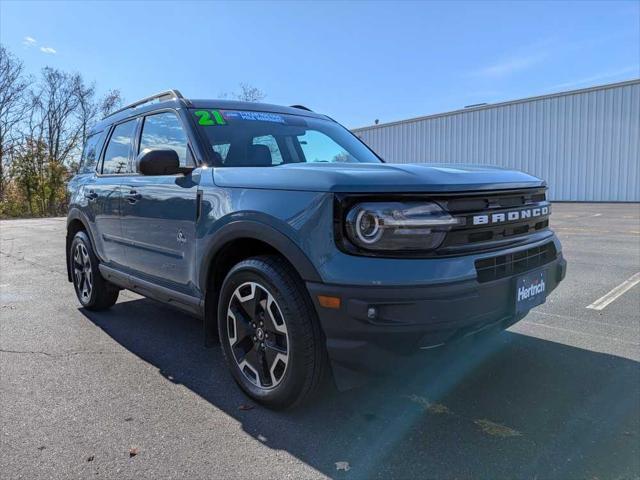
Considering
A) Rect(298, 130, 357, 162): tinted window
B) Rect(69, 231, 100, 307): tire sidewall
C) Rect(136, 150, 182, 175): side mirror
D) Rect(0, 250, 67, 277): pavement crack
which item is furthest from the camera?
Rect(0, 250, 67, 277): pavement crack

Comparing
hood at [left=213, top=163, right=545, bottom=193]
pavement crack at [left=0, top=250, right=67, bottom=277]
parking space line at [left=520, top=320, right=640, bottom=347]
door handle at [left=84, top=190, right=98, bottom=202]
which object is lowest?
pavement crack at [left=0, top=250, right=67, bottom=277]

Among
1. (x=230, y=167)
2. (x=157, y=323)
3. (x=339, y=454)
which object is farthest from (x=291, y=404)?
(x=157, y=323)

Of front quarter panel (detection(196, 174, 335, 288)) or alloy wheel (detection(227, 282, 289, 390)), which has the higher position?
front quarter panel (detection(196, 174, 335, 288))

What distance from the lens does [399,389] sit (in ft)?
10.5

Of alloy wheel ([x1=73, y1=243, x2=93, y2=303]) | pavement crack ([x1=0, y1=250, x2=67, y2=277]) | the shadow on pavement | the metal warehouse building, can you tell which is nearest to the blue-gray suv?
the shadow on pavement

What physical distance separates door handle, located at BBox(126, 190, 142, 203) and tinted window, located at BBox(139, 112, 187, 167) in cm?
38

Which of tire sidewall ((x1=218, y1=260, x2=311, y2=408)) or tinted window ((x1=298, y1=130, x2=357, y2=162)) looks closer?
tire sidewall ((x1=218, y1=260, x2=311, y2=408))

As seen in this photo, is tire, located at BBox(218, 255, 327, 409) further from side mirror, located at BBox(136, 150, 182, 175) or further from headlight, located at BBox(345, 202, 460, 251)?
side mirror, located at BBox(136, 150, 182, 175)

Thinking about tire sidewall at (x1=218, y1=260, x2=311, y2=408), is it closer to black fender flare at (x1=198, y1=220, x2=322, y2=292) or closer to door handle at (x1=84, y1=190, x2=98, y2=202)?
black fender flare at (x1=198, y1=220, x2=322, y2=292)

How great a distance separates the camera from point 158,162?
317 cm

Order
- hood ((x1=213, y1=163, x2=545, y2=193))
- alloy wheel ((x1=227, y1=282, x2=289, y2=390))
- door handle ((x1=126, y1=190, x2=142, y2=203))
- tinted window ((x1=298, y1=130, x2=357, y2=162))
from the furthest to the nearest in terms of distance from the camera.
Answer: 1. tinted window ((x1=298, y1=130, x2=357, y2=162))
2. door handle ((x1=126, y1=190, x2=142, y2=203))
3. alloy wheel ((x1=227, y1=282, x2=289, y2=390))
4. hood ((x1=213, y1=163, x2=545, y2=193))

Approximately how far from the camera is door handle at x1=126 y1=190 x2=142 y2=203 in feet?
12.7

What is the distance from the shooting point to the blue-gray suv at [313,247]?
2.31 metres

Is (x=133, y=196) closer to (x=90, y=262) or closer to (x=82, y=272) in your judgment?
(x=90, y=262)
